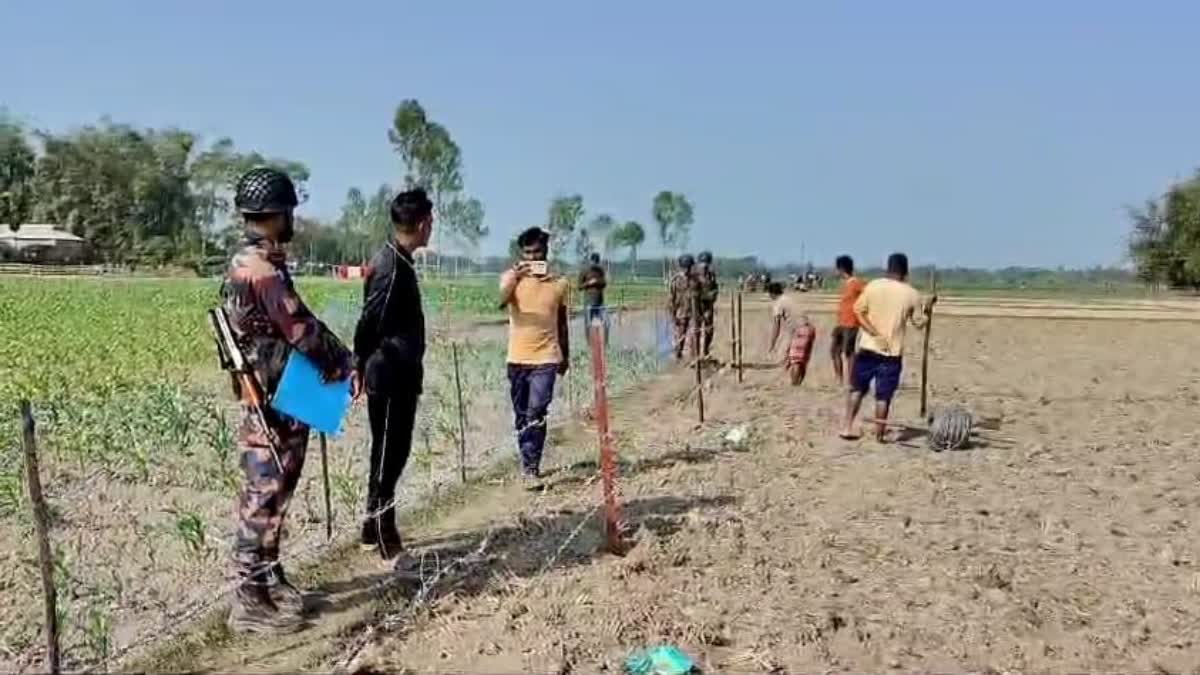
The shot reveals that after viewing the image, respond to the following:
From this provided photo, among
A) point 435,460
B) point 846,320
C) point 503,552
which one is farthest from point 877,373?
point 503,552

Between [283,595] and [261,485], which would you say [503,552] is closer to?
[283,595]

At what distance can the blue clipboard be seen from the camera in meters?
4.19

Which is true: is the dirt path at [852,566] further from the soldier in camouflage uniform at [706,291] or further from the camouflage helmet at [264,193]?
the soldier in camouflage uniform at [706,291]

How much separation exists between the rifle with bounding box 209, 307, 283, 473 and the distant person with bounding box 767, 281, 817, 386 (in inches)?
341

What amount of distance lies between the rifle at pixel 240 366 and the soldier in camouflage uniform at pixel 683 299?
1116 cm

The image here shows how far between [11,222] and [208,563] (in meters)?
71.4

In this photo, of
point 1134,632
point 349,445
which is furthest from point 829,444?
point 1134,632

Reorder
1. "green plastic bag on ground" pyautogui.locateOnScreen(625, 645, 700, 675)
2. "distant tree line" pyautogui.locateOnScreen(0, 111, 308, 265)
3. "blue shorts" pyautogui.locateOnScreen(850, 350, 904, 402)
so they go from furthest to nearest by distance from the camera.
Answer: "distant tree line" pyautogui.locateOnScreen(0, 111, 308, 265)
"blue shorts" pyautogui.locateOnScreen(850, 350, 904, 402)
"green plastic bag on ground" pyautogui.locateOnScreen(625, 645, 700, 675)

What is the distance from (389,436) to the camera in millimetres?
5238

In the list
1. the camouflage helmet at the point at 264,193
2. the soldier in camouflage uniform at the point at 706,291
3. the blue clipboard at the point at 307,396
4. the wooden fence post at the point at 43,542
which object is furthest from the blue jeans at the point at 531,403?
the soldier in camouflage uniform at the point at 706,291

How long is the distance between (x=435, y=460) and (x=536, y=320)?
1655mm

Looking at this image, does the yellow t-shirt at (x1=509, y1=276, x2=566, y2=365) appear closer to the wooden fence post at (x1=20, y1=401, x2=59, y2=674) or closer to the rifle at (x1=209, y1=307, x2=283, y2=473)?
the rifle at (x1=209, y1=307, x2=283, y2=473)

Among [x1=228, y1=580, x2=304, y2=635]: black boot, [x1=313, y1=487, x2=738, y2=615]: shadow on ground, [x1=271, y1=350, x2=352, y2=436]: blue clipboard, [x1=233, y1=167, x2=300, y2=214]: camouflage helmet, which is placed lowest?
[x1=313, y1=487, x2=738, y2=615]: shadow on ground

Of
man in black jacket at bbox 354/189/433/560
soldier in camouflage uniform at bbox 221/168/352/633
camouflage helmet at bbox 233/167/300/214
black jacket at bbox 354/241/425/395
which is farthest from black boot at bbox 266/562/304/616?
camouflage helmet at bbox 233/167/300/214
